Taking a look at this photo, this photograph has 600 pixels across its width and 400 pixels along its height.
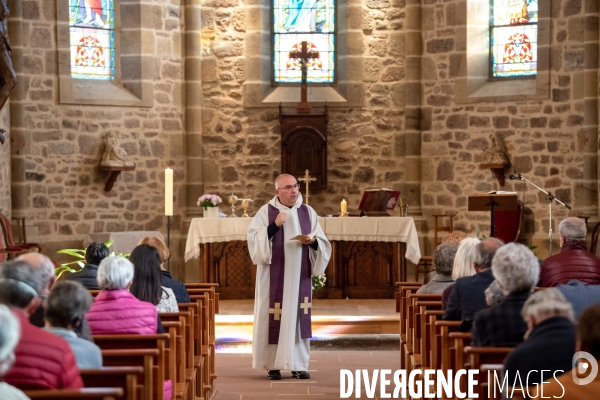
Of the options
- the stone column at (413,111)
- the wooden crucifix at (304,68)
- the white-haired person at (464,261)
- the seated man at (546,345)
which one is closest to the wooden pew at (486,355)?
the seated man at (546,345)

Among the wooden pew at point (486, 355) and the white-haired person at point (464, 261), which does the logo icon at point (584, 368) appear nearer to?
the wooden pew at point (486, 355)

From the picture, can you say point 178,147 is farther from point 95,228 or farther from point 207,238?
point 207,238

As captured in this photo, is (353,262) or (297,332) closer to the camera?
(297,332)

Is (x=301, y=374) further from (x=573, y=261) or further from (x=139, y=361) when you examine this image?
(x=139, y=361)

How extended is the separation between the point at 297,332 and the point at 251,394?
2.56 ft

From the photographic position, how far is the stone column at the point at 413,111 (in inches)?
539

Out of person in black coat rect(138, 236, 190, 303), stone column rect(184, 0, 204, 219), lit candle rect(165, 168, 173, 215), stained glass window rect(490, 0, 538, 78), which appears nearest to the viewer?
person in black coat rect(138, 236, 190, 303)

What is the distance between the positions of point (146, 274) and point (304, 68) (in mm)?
8061

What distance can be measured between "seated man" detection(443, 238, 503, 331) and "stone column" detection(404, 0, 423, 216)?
8424 millimetres

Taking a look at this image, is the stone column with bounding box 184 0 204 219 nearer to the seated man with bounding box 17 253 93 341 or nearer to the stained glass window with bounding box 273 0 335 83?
the stained glass window with bounding box 273 0 335 83

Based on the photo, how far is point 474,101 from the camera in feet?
43.9

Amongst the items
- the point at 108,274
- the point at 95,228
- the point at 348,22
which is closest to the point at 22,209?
the point at 95,228

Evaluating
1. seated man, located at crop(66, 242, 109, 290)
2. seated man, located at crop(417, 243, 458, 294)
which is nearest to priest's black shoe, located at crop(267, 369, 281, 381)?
seated man, located at crop(417, 243, 458, 294)

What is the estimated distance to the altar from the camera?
11.0 meters
